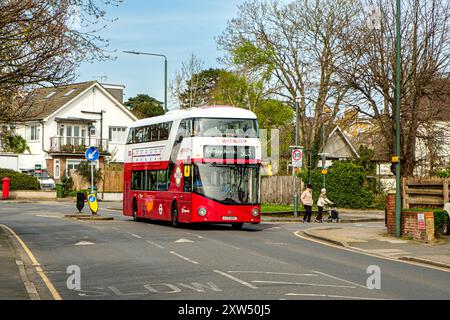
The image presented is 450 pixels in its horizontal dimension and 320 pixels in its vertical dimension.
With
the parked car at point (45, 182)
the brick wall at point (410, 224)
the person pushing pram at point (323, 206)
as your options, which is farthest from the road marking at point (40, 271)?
the parked car at point (45, 182)

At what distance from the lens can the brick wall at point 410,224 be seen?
23578 mm

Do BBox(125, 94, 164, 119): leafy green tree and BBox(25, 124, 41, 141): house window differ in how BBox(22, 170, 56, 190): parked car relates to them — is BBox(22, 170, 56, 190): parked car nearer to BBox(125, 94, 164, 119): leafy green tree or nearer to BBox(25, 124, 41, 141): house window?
BBox(25, 124, 41, 141): house window

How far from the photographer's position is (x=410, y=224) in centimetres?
2475

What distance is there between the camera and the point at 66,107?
7412cm

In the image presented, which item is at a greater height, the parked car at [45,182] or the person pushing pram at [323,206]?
the parked car at [45,182]

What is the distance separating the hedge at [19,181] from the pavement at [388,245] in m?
36.6

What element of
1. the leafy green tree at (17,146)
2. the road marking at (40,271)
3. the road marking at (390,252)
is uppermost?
the leafy green tree at (17,146)

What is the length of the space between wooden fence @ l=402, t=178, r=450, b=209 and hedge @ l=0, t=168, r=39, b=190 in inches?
1582

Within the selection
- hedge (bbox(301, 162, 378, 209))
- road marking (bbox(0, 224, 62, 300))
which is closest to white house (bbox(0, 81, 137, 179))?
hedge (bbox(301, 162, 378, 209))

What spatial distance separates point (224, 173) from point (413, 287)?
14379mm

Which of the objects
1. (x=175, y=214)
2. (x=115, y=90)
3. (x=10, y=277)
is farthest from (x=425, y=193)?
(x=115, y=90)

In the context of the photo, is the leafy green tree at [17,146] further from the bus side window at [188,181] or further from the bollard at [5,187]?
the bus side window at [188,181]
